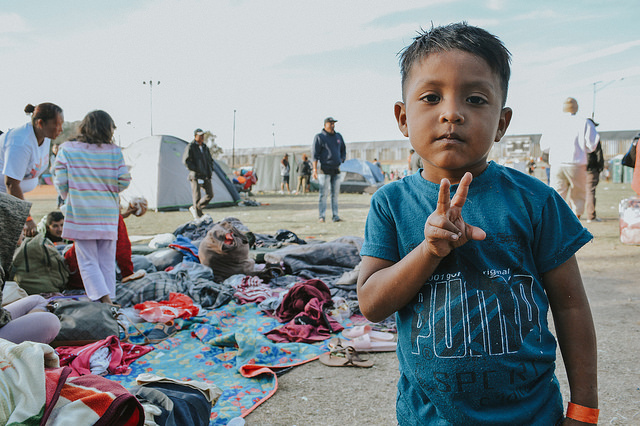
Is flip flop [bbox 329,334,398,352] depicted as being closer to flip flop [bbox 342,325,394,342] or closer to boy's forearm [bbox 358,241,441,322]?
flip flop [bbox 342,325,394,342]

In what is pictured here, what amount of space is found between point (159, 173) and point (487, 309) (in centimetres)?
1268

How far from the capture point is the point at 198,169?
971 centimetres

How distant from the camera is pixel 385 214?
3.85ft

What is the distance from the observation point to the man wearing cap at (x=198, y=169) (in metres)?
9.59

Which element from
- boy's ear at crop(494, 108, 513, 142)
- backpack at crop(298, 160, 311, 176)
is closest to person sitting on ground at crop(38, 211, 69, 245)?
boy's ear at crop(494, 108, 513, 142)

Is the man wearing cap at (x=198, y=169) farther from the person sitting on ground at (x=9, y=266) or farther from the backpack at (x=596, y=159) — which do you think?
the backpack at (x=596, y=159)

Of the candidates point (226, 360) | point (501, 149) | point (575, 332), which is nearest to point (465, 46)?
point (575, 332)

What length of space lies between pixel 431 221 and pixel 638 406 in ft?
6.54

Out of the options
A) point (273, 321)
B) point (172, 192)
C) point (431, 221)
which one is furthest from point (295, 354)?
point (172, 192)

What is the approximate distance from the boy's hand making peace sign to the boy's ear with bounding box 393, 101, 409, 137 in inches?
13.9

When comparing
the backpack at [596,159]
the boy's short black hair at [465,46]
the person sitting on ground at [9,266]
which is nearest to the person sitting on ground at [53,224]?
the person sitting on ground at [9,266]

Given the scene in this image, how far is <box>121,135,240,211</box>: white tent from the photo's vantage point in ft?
42.0

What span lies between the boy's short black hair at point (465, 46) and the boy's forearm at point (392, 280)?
1.53ft

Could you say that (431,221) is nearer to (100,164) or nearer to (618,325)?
(618,325)
